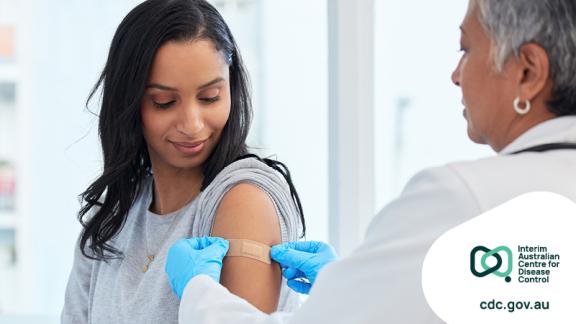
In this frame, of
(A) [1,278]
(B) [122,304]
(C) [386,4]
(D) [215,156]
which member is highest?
(C) [386,4]

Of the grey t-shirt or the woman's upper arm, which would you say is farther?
the woman's upper arm

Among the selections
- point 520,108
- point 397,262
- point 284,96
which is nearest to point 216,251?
point 397,262

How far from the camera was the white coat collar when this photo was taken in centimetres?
97

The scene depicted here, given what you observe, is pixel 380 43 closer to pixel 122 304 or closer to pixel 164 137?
pixel 164 137

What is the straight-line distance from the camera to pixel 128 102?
1.53m

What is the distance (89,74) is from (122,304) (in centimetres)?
137

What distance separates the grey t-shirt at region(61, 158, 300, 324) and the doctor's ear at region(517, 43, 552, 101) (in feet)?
1.92

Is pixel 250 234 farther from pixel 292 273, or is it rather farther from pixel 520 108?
pixel 520 108

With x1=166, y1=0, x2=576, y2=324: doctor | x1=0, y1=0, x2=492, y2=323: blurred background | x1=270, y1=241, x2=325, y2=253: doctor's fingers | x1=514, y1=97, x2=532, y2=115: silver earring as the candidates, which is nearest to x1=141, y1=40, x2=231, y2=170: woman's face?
x1=270, y1=241, x2=325, y2=253: doctor's fingers

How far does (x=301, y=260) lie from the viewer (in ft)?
4.61

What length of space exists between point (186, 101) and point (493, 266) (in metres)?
0.71

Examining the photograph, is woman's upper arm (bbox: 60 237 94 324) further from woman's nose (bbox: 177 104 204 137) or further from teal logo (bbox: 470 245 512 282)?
teal logo (bbox: 470 245 512 282)

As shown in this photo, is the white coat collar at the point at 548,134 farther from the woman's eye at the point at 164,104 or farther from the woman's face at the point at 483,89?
the woman's eye at the point at 164,104

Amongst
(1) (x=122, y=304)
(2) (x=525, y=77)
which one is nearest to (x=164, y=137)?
(1) (x=122, y=304)
